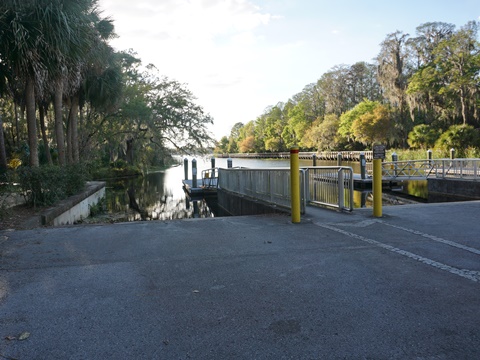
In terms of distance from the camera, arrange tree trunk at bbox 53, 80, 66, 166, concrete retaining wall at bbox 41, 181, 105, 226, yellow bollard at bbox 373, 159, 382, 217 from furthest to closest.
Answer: tree trunk at bbox 53, 80, 66, 166, concrete retaining wall at bbox 41, 181, 105, 226, yellow bollard at bbox 373, 159, 382, 217

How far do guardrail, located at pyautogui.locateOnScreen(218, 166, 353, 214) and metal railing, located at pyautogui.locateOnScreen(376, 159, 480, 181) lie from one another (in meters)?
9.86

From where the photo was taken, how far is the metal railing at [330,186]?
8.48 metres

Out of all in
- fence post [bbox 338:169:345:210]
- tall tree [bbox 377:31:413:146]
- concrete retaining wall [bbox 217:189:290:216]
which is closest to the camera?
fence post [bbox 338:169:345:210]

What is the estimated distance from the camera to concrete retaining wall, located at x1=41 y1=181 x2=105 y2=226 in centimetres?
892

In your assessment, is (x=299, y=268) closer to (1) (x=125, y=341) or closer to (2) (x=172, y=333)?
(2) (x=172, y=333)

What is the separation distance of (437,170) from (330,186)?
12.7m

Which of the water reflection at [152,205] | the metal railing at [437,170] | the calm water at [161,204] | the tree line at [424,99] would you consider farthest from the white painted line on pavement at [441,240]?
the tree line at [424,99]

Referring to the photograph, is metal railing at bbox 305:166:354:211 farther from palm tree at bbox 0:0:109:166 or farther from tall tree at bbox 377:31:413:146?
tall tree at bbox 377:31:413:146

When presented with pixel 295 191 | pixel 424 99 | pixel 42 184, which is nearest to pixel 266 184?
pixel 295 191

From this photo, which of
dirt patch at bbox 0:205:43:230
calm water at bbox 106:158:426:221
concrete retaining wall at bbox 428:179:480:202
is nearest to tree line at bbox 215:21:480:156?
concrete retaining wall at bbox 428:179:480:202

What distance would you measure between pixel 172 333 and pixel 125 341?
34 centimetres

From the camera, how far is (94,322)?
301 cm

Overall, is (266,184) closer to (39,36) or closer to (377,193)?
(377,193)

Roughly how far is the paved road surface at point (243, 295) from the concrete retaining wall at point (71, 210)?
8.83 ft
